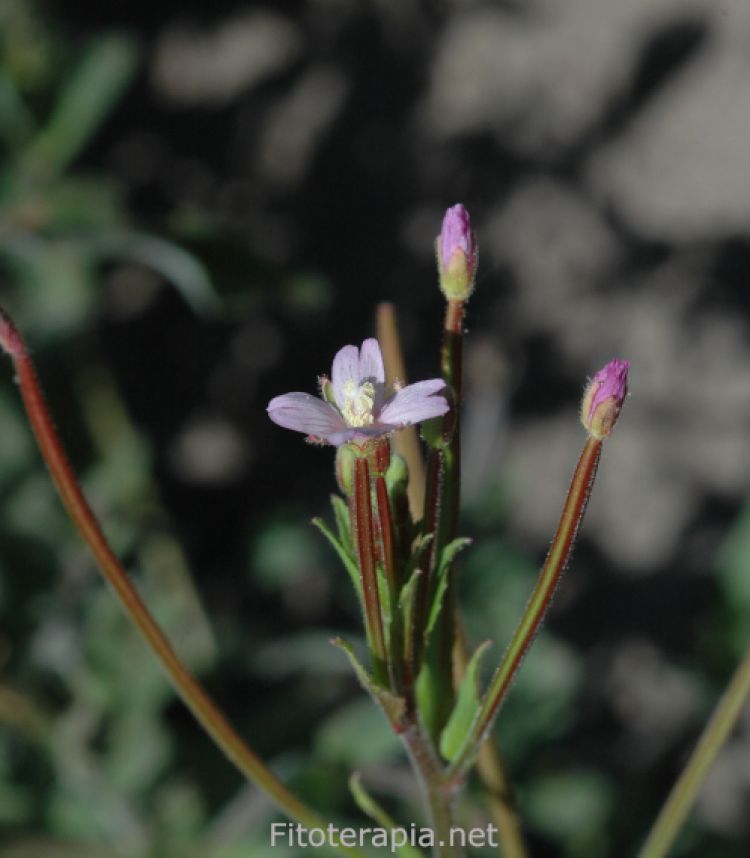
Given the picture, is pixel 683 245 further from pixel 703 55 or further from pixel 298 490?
pixel 298 490

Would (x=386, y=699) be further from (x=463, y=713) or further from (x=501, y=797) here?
(x=501, y=797)

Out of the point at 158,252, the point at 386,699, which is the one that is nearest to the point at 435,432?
the point at 386,699

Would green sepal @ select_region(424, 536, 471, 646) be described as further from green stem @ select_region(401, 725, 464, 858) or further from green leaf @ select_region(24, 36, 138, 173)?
green leaf @ select_region(24, 36, 138, 173)

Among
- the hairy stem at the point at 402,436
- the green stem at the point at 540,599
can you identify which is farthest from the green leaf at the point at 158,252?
the green stem at the point at 540,599

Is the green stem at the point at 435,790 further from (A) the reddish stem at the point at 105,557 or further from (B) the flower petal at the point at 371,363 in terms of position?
(B) the flower petal at the point at 371,363

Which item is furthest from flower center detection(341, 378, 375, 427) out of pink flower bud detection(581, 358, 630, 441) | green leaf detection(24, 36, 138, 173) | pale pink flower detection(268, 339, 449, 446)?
green leaf detection(24, 36, 138, 173)

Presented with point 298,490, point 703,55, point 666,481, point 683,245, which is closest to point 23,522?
point 298,490
